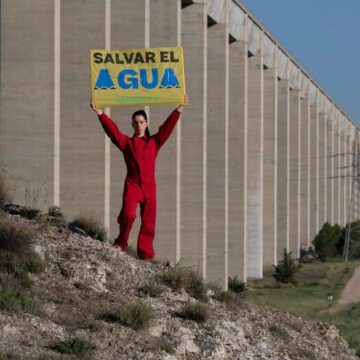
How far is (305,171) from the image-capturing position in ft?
241

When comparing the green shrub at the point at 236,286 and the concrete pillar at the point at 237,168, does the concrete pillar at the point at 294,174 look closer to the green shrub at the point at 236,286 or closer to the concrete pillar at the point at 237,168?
the concrete pillar at the point at 237,168

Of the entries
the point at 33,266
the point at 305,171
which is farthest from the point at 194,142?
the point at 305,171

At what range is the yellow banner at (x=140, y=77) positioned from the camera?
15.7 meters

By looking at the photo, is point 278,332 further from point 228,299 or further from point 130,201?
point 130,201

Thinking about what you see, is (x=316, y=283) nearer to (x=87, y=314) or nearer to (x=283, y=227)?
(x=283, y=227)

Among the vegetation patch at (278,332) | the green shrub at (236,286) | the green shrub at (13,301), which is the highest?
the green shrub at (13,301)

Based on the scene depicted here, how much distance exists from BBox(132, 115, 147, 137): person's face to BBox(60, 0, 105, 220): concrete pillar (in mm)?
15817

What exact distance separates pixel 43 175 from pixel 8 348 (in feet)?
59.5

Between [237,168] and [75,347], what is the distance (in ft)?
117

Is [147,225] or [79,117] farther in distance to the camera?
[79,117]

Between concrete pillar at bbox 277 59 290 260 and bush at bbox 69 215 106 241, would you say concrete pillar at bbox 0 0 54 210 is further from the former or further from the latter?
concrete pillar at bbox 277 59 290 260

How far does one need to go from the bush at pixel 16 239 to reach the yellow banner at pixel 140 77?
2.67m

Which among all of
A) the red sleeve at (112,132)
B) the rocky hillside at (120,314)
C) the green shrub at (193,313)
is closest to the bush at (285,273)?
the rocky hillside at (120,314)

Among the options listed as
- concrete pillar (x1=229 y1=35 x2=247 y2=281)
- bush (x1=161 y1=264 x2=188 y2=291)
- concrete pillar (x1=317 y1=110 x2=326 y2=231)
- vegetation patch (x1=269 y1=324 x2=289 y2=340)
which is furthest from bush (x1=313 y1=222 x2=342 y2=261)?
bush (x1=161 y1=264 x2=188 y2=291)
